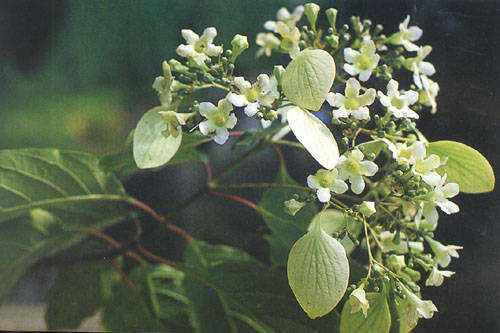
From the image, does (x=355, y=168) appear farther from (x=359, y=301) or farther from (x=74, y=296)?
(x=74, y=296)

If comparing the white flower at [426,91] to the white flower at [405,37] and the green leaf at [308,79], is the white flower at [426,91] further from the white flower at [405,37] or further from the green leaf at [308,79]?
the green leaf at [308,79]

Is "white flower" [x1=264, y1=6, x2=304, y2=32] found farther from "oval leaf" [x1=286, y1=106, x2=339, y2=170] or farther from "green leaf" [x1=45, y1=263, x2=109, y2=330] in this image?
"green leaf" [x1=45, y1=263, x2=109, y2=330]

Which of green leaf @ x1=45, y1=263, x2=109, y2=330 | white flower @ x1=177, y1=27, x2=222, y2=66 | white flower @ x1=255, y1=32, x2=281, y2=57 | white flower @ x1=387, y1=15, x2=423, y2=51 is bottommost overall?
green leaf @ x1=45, y1=263, x2=109, y2=330

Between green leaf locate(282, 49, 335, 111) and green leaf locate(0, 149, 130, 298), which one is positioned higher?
green leaf locate(282, 49, 335, 111)

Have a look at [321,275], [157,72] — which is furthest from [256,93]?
[157,72]

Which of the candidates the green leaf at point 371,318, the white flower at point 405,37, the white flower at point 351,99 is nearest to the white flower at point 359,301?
the green leaf at point 371,318

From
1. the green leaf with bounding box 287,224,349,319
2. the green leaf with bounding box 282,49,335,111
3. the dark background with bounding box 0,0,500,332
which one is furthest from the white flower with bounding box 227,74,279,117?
the dark background with bounding box 0,0,500,332

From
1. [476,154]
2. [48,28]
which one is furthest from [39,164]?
[476,154]
